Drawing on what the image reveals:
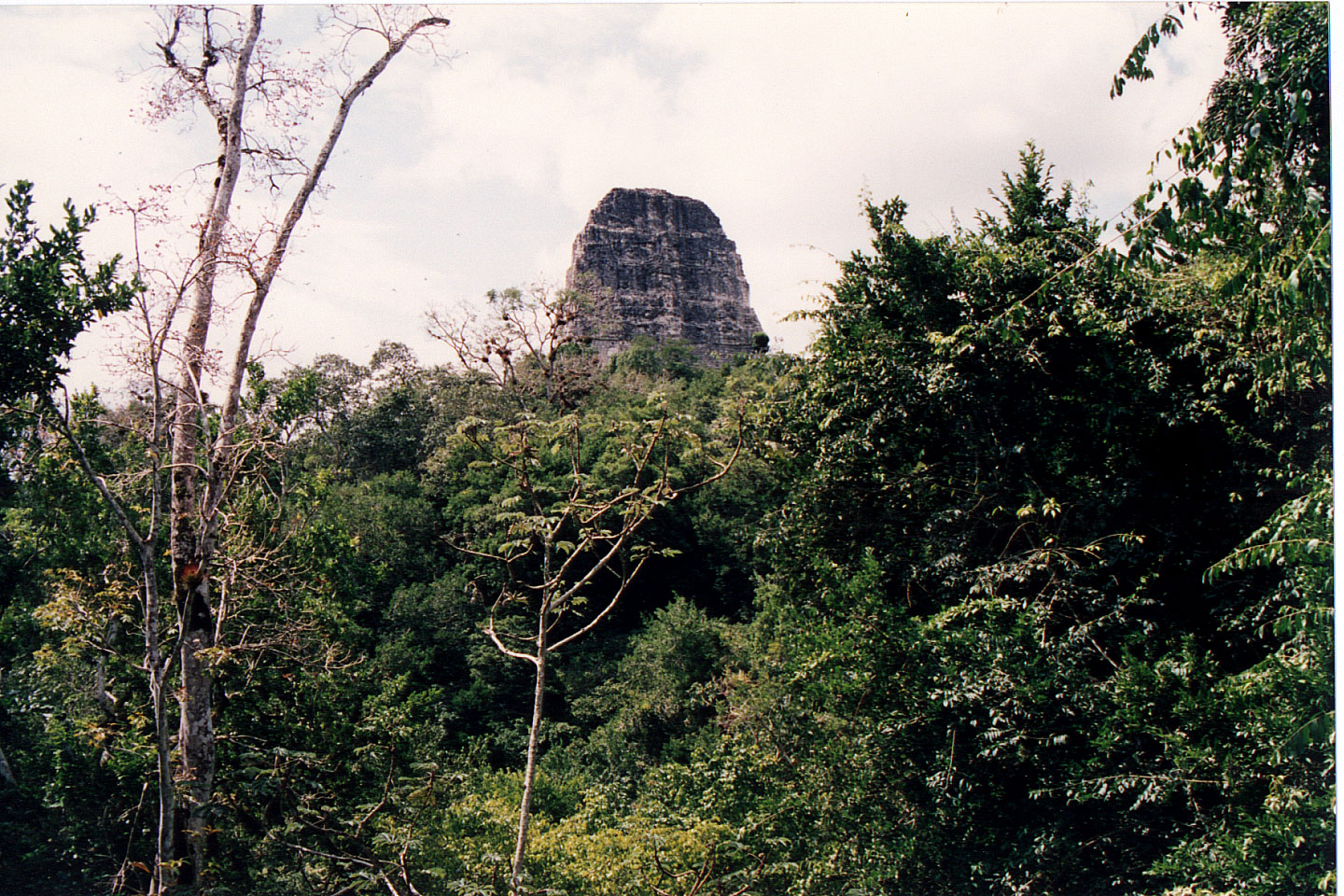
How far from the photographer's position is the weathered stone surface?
40688 millimetres

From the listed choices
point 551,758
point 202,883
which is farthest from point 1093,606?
point 551,758

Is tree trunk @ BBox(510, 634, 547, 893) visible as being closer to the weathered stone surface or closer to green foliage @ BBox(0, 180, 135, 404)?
green foliage @ BBox(0, 180, 135, 404)

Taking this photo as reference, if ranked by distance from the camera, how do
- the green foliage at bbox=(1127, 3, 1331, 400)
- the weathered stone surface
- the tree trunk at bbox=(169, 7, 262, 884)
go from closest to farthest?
the green foliage at bbox=(1127, 3, 1331, 400) < the tree trunk at bbox=(169, 7, 262, 884) < the weathered stone surface

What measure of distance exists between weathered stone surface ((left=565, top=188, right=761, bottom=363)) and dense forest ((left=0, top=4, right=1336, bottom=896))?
31721 millimetres

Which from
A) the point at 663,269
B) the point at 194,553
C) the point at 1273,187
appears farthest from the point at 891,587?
the point at 663,269

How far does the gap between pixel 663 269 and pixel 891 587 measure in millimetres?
35918

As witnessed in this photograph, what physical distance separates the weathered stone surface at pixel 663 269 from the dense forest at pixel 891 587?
104 ft

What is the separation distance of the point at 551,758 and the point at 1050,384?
439 inches

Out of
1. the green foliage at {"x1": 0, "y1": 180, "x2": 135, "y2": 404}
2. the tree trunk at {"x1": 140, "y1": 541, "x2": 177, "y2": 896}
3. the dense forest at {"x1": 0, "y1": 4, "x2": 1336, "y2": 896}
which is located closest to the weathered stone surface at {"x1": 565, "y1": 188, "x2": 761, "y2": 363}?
the dense forest at {"x1": 0, "y1": 4, "x2": 1336, "y2": 896}

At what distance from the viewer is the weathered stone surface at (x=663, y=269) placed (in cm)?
4069

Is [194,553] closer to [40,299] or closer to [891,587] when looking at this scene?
[40,299]

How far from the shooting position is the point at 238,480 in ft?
14.6

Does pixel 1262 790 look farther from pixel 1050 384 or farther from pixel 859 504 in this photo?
pixel 859 504

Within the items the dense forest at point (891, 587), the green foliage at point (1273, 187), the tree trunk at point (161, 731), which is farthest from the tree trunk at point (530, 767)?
the green foliage at point (1273, 187)
